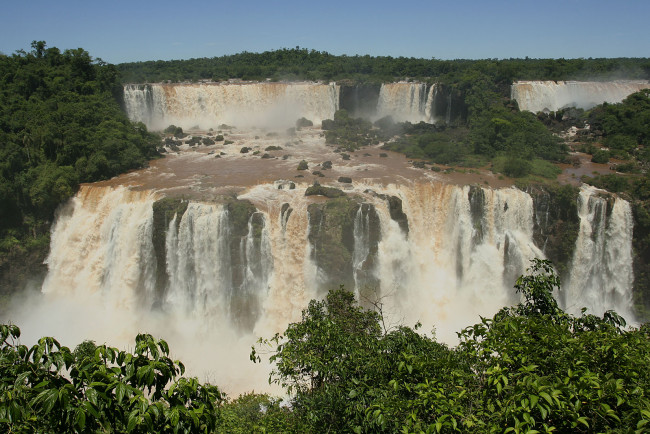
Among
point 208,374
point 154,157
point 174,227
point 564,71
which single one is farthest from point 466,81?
→ point 208,374

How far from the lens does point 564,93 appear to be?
39.9 meters

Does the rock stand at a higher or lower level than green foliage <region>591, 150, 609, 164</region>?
lower

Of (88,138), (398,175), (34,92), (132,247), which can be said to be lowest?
(132,247)

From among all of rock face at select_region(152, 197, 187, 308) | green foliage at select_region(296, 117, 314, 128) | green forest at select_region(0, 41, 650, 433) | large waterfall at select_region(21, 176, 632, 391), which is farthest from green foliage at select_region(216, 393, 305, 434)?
green foliage at select_region(296, 117, 314, 128)

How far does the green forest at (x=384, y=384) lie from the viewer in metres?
3.56

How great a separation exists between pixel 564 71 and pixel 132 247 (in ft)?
142

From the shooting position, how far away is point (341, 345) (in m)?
7.30

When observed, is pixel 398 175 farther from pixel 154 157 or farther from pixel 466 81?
pixel 466 81

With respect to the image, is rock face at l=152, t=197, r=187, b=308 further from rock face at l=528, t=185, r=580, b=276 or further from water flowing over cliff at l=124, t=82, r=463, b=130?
water flowing over cliff at l=124, t=82, r=463, b=130

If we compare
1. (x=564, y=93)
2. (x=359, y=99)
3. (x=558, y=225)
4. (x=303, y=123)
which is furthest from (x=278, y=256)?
(x=564, y=93)

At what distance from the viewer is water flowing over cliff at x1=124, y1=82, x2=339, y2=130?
35.6 meters

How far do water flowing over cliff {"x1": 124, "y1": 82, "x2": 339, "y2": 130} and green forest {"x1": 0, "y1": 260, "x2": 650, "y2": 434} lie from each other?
30805 mm

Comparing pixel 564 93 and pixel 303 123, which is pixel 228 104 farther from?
pixel 564 93

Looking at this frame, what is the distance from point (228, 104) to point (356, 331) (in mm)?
31878
